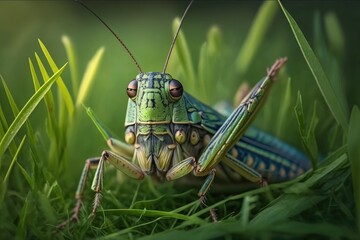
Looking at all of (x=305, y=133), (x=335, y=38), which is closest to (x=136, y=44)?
(x=335, y=38)

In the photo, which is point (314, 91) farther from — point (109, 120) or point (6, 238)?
point (6, 238)

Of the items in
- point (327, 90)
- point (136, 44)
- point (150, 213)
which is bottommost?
point (150, 213)

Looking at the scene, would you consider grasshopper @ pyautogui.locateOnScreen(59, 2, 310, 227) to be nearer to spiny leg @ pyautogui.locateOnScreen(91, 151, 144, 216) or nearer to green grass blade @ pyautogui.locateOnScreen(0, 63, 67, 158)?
spiny leg @ pyautogui.locateOnScreen(91, 151, 144, 216)

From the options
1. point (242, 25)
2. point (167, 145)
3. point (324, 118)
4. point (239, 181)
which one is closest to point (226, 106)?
point (324, 118)

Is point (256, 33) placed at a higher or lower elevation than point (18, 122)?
higher

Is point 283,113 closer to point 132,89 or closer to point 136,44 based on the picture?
point 132,89
